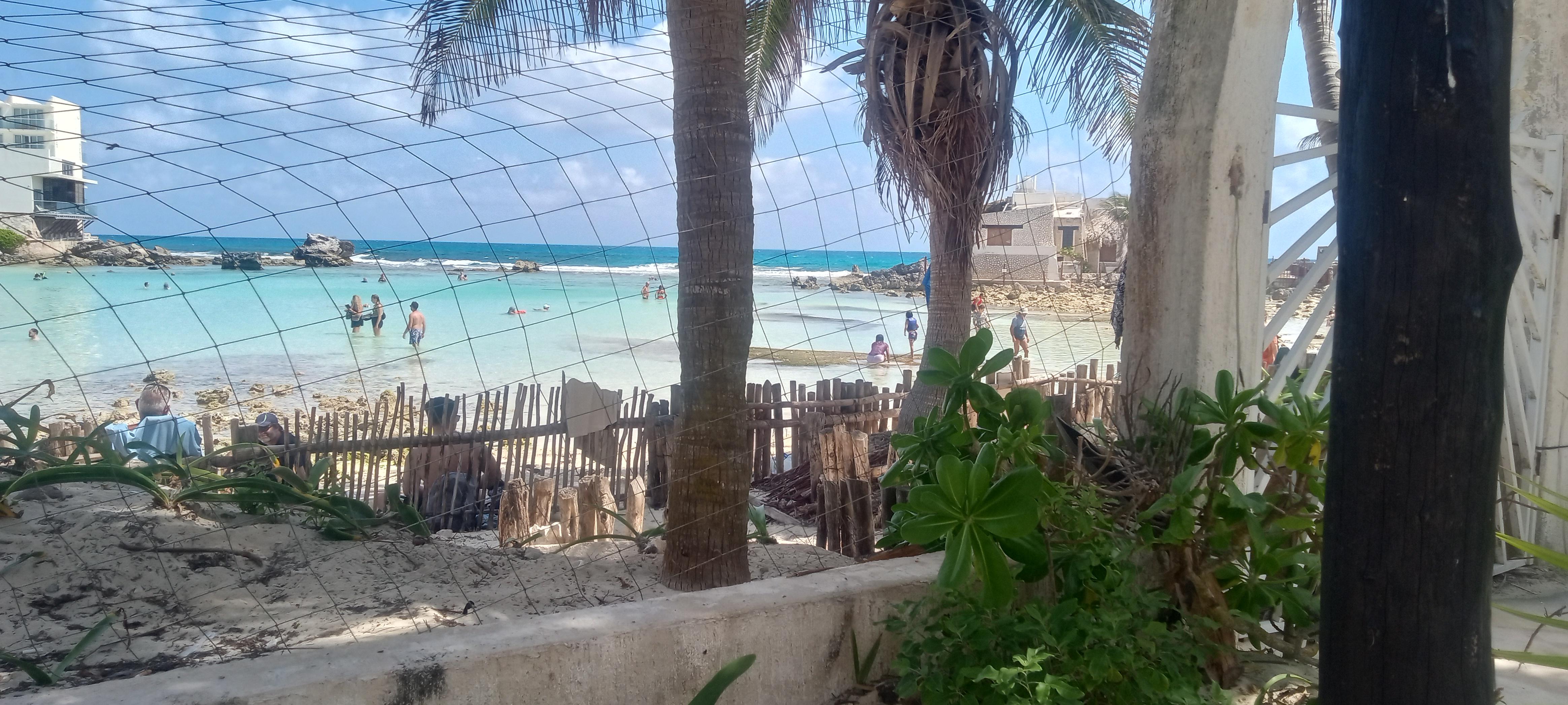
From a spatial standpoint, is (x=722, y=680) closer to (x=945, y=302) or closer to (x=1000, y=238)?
(x=1000, y=238)

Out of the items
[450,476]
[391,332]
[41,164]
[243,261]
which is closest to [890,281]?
[391,332]

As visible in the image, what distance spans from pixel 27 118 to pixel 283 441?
4.64 metres

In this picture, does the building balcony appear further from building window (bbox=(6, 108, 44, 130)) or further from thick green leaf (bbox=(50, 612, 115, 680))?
thick green leaf (bbox=(50, 612, 115, 680))

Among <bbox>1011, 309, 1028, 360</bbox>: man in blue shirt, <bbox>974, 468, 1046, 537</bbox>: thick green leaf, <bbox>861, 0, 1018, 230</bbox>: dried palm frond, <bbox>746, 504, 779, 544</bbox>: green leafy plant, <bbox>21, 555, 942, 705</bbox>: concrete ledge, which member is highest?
<bbox>861, 0, 1018, 230</bbox>: dried palm frond

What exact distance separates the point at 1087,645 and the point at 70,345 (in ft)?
88.5

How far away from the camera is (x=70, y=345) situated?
22.2 meters

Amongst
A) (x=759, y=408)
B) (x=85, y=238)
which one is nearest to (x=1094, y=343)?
(x=759, y=408)

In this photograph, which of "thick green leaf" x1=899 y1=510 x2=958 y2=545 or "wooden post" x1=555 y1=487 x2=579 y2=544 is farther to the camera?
"wooden post" x1=555 y1=487 x2=579 y2=544

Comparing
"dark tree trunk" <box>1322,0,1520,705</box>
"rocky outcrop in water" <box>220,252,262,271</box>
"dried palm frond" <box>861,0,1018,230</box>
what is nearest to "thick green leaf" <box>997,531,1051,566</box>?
"dark tree trunk" <box>1322,0,1520,705</box>

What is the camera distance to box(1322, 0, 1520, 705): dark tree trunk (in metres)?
1.41

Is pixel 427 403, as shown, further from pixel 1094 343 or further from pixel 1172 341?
pixel 1094 343

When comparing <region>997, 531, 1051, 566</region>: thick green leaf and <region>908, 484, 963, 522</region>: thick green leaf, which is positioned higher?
<region>908, 484, 963, 522</region>: thick green leaf

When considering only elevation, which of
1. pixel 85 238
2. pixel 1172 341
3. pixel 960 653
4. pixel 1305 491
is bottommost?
pixel 960 653

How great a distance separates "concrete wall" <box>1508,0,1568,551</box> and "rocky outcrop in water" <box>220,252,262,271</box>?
489 cm
